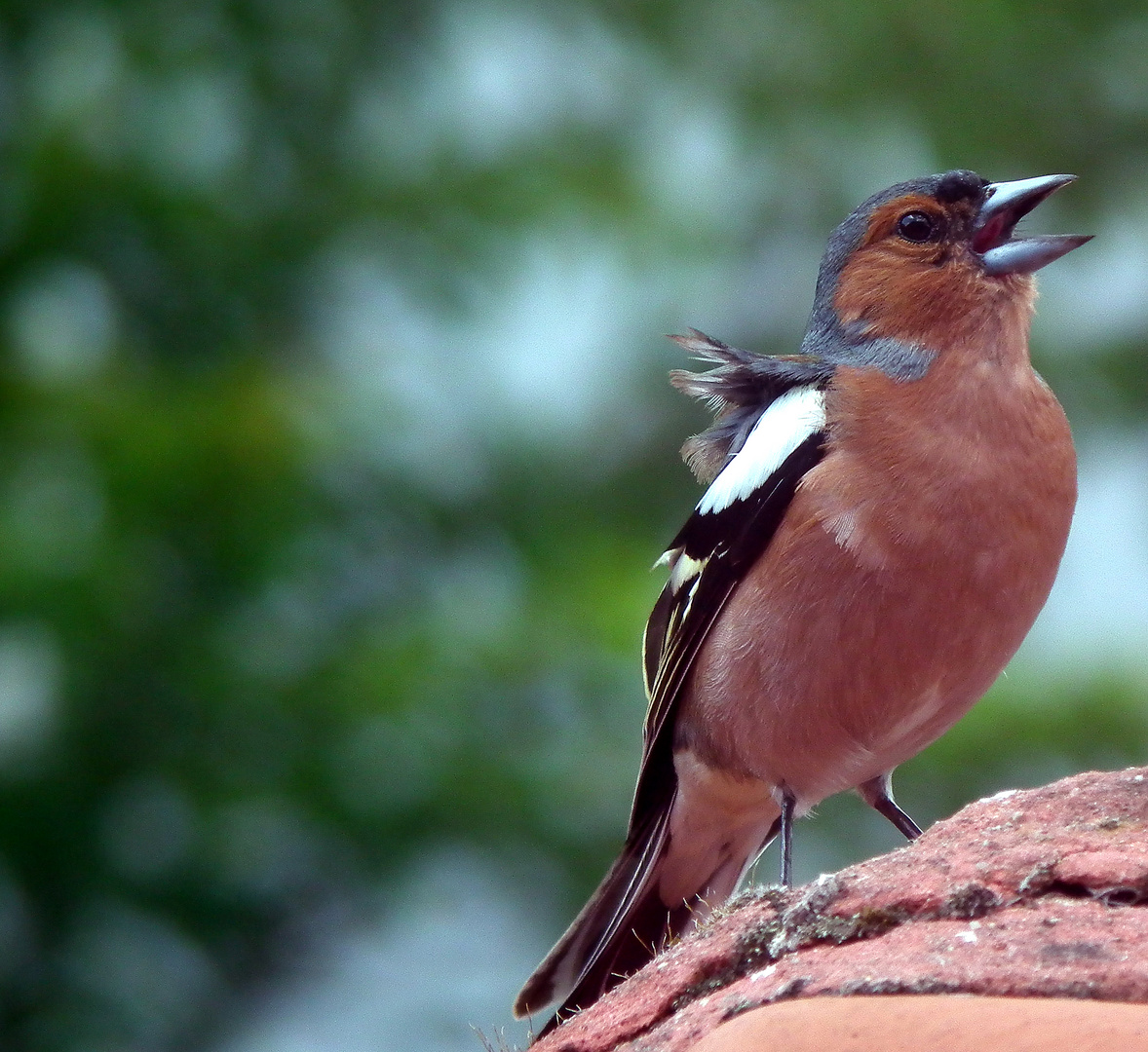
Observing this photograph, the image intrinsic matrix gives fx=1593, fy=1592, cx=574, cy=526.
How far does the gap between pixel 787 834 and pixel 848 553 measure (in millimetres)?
713

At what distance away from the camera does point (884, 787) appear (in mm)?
4102

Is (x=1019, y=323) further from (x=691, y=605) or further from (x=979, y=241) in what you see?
(x=691, y=605)

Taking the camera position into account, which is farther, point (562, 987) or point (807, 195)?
point (807, 195)

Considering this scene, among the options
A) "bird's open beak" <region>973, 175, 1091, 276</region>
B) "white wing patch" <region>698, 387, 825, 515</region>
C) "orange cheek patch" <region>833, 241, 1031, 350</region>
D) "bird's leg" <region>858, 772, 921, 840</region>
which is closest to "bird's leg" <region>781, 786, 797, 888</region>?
"bird's leg" <region>858, 772, 921, 840</region>

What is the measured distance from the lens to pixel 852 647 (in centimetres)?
355

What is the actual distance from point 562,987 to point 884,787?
40.3 inches

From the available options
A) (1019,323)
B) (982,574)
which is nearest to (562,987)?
(982,574)

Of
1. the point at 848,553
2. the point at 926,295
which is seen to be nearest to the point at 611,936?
the point at 848,553

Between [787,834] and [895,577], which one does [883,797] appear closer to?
[787,834]

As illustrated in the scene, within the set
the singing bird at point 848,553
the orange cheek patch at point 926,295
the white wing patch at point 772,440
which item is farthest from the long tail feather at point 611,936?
the orange cheek patch at point 926,295

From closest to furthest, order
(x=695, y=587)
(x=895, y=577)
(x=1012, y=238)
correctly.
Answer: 1. (x=895, y=577)
2. (x=695, y=587)
3. (x=1012, y=238)

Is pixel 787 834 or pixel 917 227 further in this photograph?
pixel 917 227

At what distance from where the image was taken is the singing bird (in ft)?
11.5

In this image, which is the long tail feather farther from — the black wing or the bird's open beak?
the bird's open beak
